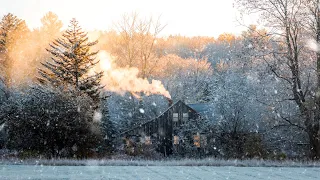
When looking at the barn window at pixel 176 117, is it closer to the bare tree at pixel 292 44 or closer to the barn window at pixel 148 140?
the barn window at pixel 148 140

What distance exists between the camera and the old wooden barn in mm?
41281

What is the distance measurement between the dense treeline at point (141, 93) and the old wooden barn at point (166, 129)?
5.74 feet

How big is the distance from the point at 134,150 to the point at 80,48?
11033 mm

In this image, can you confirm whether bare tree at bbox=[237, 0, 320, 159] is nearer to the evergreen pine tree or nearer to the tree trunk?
the tree trunk

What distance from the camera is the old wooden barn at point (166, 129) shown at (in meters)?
41.3

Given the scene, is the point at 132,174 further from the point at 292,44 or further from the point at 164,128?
the point at 164,128

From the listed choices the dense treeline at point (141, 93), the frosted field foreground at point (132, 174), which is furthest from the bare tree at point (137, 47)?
the frosted field foreground at point (132, 174)

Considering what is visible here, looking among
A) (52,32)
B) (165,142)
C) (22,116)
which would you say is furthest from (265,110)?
(52,32)

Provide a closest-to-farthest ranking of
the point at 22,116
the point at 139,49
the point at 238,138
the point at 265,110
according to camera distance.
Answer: the point at 22,116 < the point at 238,138 < the point at 265,110 < the point at 139,49

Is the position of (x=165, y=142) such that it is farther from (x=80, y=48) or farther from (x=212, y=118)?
(x=80, y=48)

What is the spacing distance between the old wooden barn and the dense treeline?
5.74ft

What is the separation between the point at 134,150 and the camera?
37625mm

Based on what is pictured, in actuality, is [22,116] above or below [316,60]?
below

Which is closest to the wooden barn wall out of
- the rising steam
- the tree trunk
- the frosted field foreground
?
the rising steam
